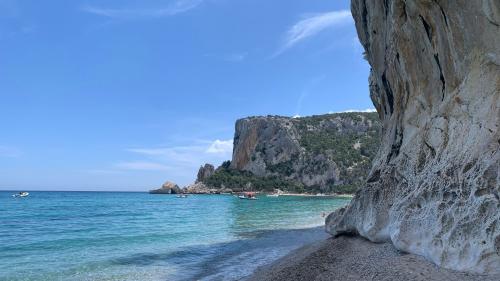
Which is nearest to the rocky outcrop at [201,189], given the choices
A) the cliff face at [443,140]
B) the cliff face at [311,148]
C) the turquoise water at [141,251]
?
the cliff face at [311,148]

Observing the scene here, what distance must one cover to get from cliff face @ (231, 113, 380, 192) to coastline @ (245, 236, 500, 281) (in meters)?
109

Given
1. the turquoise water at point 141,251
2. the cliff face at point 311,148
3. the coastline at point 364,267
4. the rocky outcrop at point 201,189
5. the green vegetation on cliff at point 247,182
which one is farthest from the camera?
the rocky outcrop at point 201,189

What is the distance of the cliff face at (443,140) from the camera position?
7.70 m

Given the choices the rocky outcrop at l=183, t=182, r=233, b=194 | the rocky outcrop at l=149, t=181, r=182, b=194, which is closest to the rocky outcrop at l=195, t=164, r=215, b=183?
the rocky outcrop at l=183, t=182, r=233, b=194

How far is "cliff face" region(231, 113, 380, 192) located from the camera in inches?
4833

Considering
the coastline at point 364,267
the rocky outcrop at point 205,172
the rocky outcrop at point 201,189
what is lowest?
the coastline at point 364,267

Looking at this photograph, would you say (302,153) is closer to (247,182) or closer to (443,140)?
(247,182)

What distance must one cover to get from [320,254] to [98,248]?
1269 centimetres

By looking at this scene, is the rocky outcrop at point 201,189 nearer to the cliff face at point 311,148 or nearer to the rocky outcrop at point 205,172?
the rocky outcrop at point 205,172

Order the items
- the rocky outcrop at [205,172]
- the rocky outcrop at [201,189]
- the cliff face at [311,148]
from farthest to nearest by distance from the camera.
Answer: the rocky outcrop at [205,172] < the rocky outcrop at [201,189] < the cliff face at [311,148]

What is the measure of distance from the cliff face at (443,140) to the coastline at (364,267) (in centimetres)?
29

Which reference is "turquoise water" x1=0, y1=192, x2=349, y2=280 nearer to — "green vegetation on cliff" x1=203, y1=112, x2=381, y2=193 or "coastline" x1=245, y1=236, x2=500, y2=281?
"coastline" x1=245, y1=236, x2=500, y2=281

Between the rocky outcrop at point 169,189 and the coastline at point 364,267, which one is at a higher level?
the rocky outcrop at point 169,189

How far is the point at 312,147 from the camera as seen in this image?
128m
